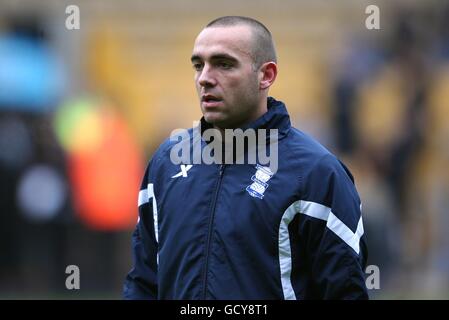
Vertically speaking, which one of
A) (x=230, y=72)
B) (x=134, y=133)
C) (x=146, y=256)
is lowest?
(x=134, y=133)

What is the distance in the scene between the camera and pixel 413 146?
41.3 ft

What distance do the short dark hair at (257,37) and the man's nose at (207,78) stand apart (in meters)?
0.21

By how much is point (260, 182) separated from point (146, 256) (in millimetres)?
677

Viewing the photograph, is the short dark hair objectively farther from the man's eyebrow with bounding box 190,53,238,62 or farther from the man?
the man's eyebrow with bounding box 190,53,238,62

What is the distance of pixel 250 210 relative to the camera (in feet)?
14.2

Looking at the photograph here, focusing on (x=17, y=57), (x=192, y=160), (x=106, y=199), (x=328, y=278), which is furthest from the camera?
(x=17, y=57)

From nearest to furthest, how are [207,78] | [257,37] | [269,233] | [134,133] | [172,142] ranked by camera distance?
[269,233], [207,78], [257,37], [172,142], [134,133]

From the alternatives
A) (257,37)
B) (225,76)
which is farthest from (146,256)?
(257,37)

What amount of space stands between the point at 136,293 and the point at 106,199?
303 inches

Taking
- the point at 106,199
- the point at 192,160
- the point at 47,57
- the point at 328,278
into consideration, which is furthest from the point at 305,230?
the point at 47,57

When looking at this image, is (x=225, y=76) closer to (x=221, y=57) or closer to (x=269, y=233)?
(x=221, y=57)

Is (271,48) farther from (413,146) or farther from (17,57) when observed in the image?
(17,57)

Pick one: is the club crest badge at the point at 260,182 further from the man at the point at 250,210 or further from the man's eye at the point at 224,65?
the man's eye at the point at 224,65

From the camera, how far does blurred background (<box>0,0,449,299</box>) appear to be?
38.7 ft
